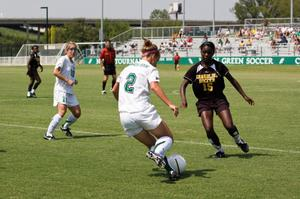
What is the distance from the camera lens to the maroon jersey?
36.7ft

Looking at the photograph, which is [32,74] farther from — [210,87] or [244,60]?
[244,60]

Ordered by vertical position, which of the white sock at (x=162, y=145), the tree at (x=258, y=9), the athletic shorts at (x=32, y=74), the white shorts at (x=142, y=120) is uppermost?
the tree at (x=258, y=9)

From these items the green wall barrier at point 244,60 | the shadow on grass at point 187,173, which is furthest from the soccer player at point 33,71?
the green wall barrier at point 244,60

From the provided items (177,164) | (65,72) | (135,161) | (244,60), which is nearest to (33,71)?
(65,72)

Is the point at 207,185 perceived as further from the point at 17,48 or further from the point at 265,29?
the point at 17,48

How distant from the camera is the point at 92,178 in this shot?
9.59 meters

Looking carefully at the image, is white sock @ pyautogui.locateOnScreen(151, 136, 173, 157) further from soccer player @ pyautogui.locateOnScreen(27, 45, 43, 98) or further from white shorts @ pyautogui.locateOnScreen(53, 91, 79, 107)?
soccer player @ pyautogui.locateOnScreen(27, 45, 43, 98)

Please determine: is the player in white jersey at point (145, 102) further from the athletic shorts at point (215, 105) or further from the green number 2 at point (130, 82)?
the athletic shorts at point (215, 105)

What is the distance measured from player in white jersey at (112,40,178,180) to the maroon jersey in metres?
1.90

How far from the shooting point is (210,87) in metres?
11.3

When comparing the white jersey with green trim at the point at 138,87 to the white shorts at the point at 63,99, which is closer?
the white jersey with green trim at the point at 138,87

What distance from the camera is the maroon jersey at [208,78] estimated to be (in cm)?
1119

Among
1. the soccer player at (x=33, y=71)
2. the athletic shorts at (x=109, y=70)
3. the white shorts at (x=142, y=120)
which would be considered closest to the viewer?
the white shorts at (x=142, y=120)

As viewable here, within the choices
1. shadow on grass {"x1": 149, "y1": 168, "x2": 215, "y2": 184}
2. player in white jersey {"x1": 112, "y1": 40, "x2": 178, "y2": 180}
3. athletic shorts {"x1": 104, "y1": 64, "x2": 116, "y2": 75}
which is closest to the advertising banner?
athletic shorts {"x1": 104, "y1": 64, "x2": 116, "y2": 75}
